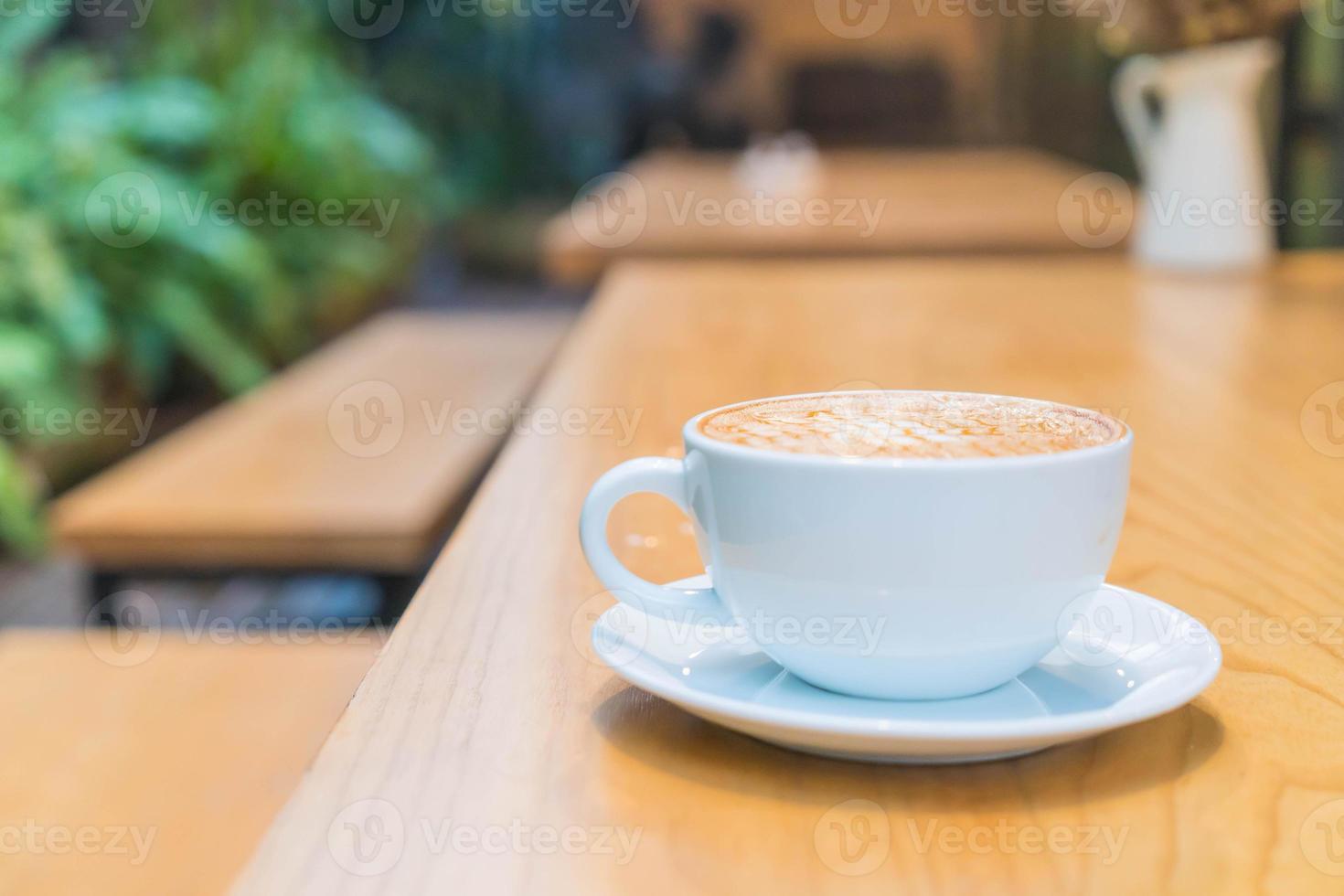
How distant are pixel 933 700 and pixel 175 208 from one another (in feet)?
11.1

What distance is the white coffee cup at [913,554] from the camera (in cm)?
36

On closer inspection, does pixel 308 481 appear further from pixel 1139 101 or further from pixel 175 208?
pixel 175 208

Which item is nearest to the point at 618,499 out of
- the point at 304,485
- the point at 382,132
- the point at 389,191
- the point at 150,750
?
the point at 150,750

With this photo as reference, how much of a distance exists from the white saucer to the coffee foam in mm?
68

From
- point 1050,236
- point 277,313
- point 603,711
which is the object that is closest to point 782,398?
point 603,711

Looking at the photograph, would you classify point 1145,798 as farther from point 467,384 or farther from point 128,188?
point 128,188

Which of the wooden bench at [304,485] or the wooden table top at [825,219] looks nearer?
the wooden bench at [304,485]

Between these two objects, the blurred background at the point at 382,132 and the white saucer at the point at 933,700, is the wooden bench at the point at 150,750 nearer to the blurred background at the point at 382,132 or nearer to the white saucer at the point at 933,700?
the white saucer at the point at 933,700

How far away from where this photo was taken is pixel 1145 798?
13.6 inches

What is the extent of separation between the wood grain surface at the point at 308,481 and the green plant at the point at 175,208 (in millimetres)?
1067

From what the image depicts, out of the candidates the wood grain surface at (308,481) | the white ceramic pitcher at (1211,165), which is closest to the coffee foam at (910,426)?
the wood grain surface at (308,481)

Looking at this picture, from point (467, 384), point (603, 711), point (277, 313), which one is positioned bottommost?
point (277, 313)

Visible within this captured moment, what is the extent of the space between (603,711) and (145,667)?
800 millimetres

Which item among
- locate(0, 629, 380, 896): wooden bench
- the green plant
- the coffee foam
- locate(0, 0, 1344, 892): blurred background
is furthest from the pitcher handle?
the green plant
